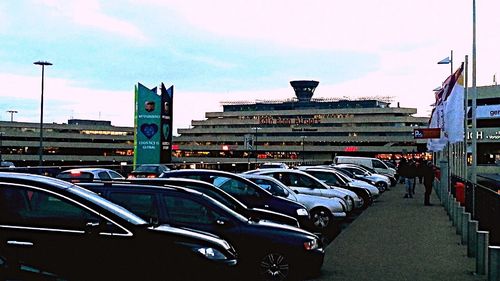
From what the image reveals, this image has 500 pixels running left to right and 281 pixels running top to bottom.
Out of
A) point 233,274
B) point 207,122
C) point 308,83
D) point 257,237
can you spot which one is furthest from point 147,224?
point 308,83

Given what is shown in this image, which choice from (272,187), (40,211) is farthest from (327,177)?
(40,211)

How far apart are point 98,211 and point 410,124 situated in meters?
129

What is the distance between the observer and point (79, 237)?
627 centimetres

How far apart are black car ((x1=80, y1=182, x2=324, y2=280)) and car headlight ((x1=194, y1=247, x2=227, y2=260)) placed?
68.3 inches

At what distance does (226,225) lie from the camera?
885 centimetres

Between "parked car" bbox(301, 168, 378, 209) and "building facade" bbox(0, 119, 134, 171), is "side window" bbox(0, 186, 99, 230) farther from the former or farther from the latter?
"building facade" bbox(0, 119, 134, 171)

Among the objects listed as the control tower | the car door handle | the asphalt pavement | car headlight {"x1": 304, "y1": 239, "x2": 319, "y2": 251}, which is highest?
the control tower

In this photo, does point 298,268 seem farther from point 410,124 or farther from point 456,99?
point 410,124

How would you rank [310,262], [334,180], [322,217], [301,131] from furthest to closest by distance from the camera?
[301,131], [334,180], [322,217], [310,262]

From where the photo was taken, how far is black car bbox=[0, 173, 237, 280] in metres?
6.13

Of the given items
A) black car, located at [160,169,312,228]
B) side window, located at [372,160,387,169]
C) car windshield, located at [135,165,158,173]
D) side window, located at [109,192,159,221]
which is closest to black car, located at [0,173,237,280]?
side window, located at [109,192,159,221]

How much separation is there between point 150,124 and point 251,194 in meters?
31.5

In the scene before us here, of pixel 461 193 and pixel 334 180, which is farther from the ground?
pixel 334 180

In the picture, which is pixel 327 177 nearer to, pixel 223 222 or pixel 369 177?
pixel 369 177
